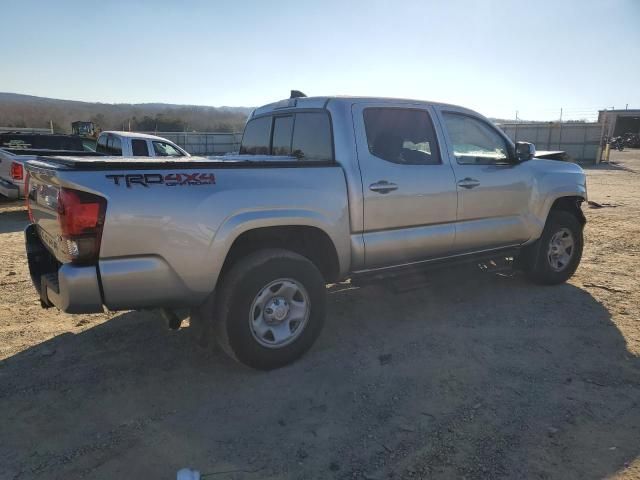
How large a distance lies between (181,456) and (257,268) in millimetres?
1295

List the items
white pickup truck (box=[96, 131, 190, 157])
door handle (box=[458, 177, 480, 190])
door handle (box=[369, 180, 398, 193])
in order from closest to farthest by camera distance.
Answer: door handle (box=[369, 180, 398, 193])
door handle (box=[458, 177, 480, 190])
white pickup truck (box=[96, 131, 190, 157])

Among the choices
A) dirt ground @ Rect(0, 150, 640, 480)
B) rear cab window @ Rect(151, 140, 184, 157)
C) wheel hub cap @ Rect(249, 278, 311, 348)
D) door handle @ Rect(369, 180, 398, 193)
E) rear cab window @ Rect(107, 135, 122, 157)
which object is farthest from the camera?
rear cab window @ Rect(151, 140, 184, 157)

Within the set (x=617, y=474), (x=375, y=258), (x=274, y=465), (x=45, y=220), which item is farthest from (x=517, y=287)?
(x=45, y=220)

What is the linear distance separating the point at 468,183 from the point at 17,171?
8805 mm

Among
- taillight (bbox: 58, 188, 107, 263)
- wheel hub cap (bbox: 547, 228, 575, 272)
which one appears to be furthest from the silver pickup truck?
wheel hub cap (bbox: 547, 228, 575, 272)

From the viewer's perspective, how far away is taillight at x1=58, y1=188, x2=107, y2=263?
282cm

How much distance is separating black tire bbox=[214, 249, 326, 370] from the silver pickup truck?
0.03ft

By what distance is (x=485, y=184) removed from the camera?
15.6ft

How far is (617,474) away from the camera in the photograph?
8.27 feet

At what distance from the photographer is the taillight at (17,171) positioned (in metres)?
9.31

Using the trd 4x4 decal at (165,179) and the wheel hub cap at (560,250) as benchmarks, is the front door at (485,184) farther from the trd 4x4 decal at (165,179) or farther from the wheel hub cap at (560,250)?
the trd 4x4 decal at (165,179)

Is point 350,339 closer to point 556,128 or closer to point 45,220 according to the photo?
point 45,220

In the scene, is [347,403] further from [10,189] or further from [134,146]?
[134,146]

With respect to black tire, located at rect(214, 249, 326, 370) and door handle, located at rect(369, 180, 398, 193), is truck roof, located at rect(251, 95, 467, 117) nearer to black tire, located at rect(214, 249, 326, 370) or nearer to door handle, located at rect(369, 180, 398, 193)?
door handle, located at rect(369, 180, 398, 193)
